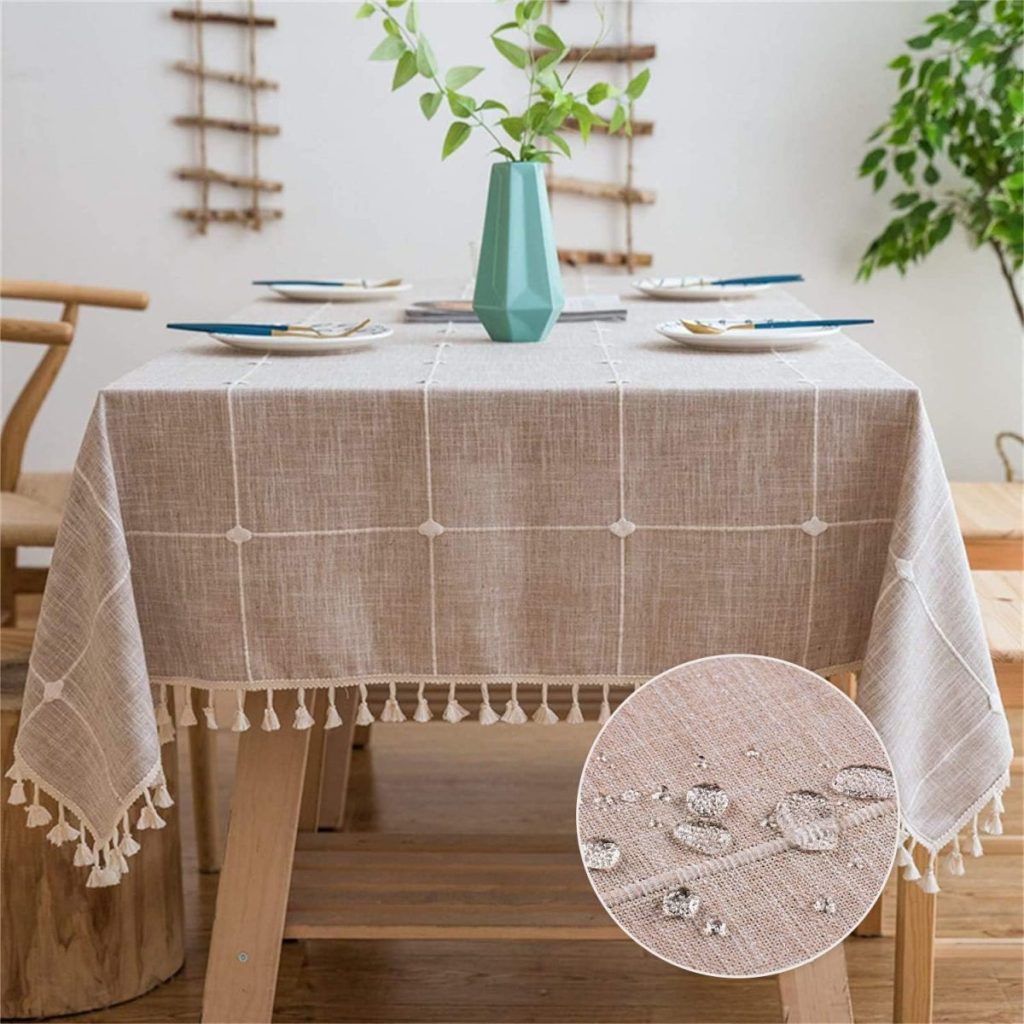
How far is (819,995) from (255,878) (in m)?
0.57

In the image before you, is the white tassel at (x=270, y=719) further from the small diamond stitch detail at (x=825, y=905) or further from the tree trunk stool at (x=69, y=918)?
the small diamond stitch detail at (x=825, y=905)

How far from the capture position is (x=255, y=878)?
4.88ft

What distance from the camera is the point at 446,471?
1316 mm

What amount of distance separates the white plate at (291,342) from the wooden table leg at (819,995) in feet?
2.50

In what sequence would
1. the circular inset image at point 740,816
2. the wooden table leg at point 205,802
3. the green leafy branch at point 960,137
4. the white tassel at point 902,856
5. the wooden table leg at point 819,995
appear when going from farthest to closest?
1. the green leafy branch at point 960,137
2. the wooden table leg at point 205,802
3. the wooden table leg at point 819,995
4. the white tassel at point 902,856
5. the circular inset image at point 740,816

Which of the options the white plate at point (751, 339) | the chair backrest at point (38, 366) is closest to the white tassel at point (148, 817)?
the white plate at point (751, 339)

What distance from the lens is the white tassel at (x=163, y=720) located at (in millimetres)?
1378

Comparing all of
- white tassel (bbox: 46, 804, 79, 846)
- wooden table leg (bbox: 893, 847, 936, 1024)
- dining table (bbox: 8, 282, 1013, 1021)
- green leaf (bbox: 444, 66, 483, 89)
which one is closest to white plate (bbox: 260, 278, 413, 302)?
green leaf (bbox: 444, 66, 483, 89)

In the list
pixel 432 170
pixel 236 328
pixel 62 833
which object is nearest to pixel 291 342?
pixel 236 328

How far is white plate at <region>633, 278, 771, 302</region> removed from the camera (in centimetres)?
215

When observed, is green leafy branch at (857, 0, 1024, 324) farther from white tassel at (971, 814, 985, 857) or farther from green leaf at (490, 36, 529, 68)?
white tassel at (971, 814, 985, 857)

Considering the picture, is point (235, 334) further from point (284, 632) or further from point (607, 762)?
point (607, 762)

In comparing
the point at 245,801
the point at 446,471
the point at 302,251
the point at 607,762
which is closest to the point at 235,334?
the point at 446,471

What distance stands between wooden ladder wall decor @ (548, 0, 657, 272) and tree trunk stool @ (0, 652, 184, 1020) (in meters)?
1.92
